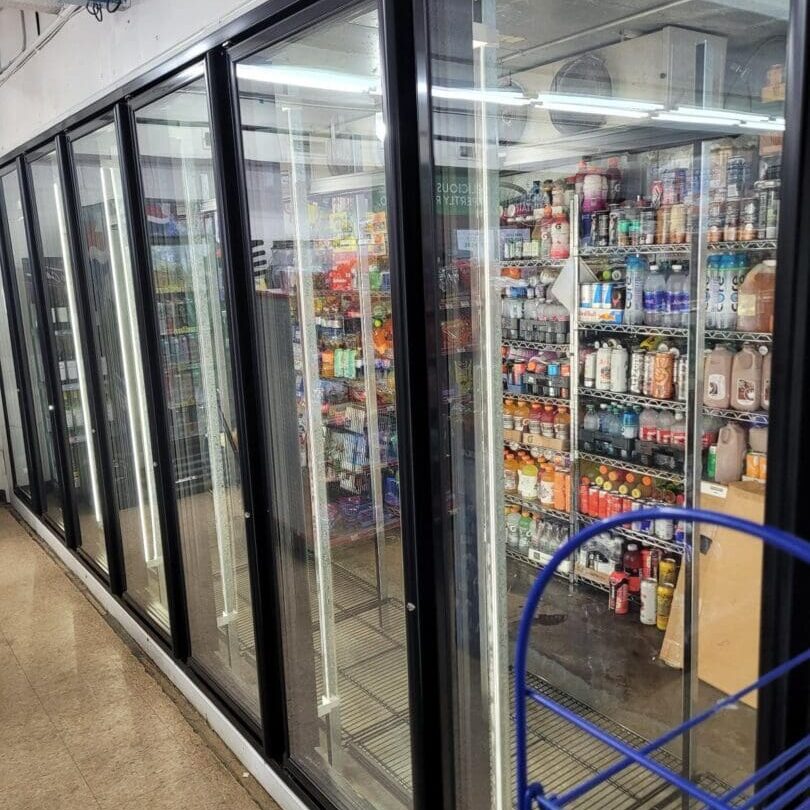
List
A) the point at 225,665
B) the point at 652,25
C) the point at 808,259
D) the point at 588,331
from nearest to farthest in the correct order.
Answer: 1. the point at 808,259
2. the point at 652,25
3. the point at 588,331
4. the point at 225,665

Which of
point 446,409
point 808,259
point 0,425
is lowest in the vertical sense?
point 0,425

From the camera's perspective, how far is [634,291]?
2580mm

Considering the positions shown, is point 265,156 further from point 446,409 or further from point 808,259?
point 808,259

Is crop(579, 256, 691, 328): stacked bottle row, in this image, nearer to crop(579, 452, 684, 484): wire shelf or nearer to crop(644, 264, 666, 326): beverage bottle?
crop(644, 264, 666, 326): beverage bottle

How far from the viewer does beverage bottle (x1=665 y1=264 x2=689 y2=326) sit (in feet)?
7.79

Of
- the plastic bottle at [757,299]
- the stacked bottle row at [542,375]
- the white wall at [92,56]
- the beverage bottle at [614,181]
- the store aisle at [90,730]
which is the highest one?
the white wall at [92,56]

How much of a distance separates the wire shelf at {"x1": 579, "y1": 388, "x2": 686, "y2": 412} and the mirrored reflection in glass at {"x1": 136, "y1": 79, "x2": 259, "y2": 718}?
132 cm

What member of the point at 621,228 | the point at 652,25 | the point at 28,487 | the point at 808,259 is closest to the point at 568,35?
the point at 652,25

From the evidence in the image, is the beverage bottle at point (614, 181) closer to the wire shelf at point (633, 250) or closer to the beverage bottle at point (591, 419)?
the wire shelf at point (633, 250)

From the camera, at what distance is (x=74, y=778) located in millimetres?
2893

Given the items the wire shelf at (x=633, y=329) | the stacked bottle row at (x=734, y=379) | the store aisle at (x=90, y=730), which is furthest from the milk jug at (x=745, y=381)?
the store aisle at (x=90, y=730)

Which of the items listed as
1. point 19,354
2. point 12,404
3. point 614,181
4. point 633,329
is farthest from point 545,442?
point 12,404

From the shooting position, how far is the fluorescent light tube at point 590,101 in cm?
213

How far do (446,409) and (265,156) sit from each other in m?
1.06
